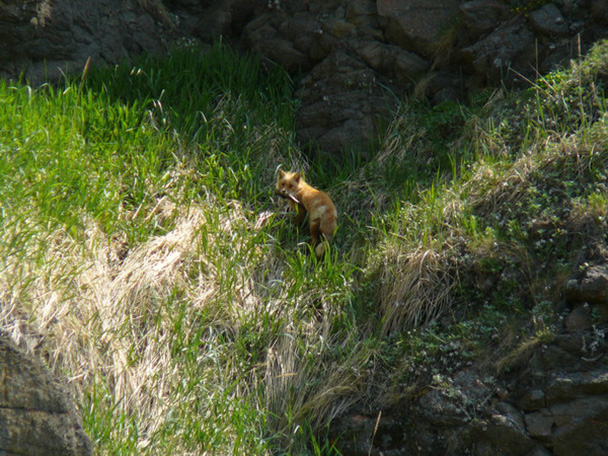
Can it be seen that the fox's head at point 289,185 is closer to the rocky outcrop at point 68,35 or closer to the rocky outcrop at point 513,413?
the rocky outcrop at point 513,413

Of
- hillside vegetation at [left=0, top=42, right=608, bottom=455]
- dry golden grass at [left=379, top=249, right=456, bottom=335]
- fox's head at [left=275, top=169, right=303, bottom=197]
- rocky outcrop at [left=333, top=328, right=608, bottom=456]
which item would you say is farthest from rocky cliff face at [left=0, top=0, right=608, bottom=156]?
rocky outcrop at [left=333, top=328, right=608, bottom=456]

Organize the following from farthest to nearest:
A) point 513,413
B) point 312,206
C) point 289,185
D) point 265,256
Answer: point 289,185, point 312,206, point 265,256, point 513,413

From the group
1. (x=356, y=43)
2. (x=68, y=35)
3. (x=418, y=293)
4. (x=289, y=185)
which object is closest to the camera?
(x=418, y=293)

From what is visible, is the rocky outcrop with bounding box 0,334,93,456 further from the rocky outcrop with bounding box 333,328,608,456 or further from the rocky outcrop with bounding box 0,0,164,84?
the rocky outcrop with bounding box 0,0,164,84

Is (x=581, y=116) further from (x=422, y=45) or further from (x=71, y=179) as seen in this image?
(x=71, y=179)

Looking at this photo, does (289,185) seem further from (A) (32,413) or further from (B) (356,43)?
(A) (32,413)

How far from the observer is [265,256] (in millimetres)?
5387

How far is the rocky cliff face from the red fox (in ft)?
2.99

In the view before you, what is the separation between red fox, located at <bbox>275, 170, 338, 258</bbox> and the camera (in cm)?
542

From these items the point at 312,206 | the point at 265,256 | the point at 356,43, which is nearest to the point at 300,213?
the point at 312,206

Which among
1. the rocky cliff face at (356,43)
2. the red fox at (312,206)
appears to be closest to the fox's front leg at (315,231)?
the red fox at (312,206)

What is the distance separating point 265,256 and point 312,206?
1.75ft

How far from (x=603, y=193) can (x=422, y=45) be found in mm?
2582

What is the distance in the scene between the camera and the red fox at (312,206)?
5.42 m
